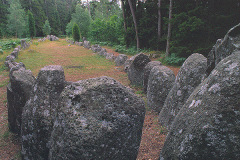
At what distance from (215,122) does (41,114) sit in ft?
9.19

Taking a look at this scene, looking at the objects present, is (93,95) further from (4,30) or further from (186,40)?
(4,30)

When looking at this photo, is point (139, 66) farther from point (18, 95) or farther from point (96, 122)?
point (96, 122)

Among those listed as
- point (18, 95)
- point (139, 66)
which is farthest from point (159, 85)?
point (18, 95)

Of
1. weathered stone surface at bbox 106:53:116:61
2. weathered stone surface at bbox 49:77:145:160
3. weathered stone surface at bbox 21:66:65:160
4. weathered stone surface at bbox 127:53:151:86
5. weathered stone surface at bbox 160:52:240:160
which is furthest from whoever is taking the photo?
weathered stone surface at bbox 106:53:116:61

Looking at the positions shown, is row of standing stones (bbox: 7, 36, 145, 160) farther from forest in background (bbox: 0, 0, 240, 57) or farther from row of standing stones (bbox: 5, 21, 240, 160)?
forest in background (bbox: 0, 0, 240, 57)

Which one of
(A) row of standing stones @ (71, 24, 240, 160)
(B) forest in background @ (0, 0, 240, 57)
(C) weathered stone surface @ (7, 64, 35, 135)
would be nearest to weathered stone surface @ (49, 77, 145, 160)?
(A) row of standing stones @ (71, 24, 240, 160)

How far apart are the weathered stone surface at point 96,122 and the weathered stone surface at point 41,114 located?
111 centimetres

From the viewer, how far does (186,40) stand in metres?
11.2

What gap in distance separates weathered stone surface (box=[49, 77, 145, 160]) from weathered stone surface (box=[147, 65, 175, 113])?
10.7 feet

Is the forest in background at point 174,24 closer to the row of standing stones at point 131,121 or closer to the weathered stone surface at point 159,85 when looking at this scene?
the weathered stone surface at point 159,85

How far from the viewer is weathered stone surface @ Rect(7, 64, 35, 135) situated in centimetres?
436

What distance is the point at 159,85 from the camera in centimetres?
552

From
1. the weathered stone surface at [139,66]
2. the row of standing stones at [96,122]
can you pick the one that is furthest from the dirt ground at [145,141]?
the weathered stone surface at [139,66]

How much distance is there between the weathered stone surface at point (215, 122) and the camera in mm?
1606
